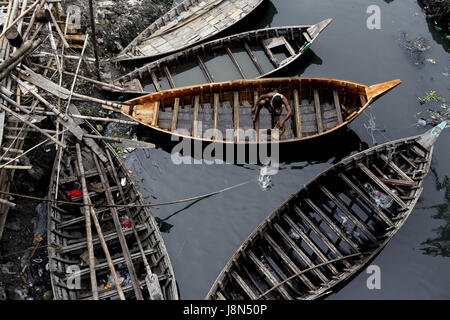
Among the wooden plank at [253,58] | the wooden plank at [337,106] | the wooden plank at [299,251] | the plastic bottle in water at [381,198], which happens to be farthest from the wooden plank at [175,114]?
the plastic bottle in water at [381,198]

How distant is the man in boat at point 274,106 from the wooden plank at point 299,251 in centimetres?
388

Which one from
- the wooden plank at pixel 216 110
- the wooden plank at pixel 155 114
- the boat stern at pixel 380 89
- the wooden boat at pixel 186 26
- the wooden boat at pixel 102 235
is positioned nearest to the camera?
the wooden boat at pixel 102 235

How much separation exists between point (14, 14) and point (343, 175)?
11.9 m

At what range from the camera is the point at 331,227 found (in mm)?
10656

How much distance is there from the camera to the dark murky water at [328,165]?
11.3m

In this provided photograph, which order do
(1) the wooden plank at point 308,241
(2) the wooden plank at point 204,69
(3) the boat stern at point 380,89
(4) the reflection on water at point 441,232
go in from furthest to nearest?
(2) the wooden plank at point 204,69 < (4) the reflection on water at point 441,232 < (3) the boat stern at point 380,89 < (1) the wooden plank at point 308,241

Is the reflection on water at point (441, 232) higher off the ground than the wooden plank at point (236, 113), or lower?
lower

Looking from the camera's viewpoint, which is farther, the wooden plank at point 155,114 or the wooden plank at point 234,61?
the wooden plank at point 234,61

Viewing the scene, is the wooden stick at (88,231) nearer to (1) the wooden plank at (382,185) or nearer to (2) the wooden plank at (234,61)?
(2) the wooden plank at (234,61)

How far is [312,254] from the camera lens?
1088cm

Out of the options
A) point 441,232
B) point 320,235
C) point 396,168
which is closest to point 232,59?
point 396,168

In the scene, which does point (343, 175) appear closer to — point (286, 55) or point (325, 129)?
point (325, 129)

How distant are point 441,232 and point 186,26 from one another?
12.9 meters

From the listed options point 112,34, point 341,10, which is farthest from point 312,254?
point 341,10
